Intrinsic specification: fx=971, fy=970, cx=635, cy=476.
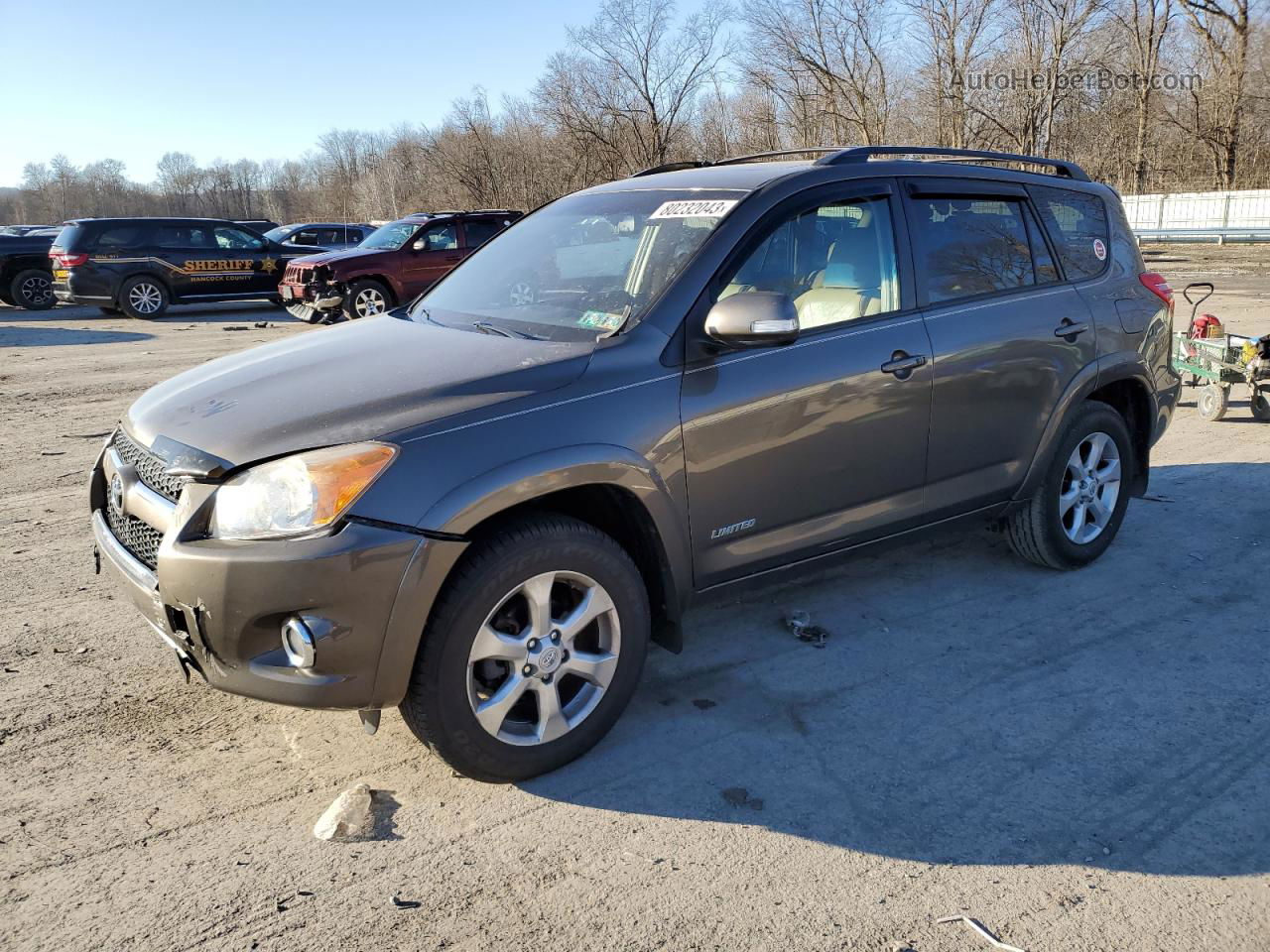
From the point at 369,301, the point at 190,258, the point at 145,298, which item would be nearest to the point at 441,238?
the point at 369,301

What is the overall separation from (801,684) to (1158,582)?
7.00 ft

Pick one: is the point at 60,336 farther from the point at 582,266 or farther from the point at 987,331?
the point at 987,331

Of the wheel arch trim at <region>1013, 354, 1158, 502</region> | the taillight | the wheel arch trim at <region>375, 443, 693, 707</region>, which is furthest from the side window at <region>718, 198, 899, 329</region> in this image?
the taillight

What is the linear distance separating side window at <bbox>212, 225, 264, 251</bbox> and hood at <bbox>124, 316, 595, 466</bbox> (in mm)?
15284

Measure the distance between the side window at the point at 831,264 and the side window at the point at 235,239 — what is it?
16135mm

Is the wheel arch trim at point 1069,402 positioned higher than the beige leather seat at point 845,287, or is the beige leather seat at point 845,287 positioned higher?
the beige leather seat at point 845,287

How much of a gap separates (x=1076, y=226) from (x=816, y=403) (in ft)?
7.01

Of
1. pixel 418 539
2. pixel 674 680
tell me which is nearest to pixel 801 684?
pixel 674 680

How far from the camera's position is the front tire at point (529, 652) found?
280 centimetres

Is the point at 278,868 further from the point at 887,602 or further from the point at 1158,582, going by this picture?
the point at 1158,582

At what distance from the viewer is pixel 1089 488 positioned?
476 cm

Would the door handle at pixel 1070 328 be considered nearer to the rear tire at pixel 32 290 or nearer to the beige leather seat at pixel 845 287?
the beige leather seat at pixel 845 287

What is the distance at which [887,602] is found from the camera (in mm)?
4422

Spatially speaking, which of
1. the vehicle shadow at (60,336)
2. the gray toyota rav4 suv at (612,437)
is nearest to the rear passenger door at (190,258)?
the vehicle shadow at (60,336)
